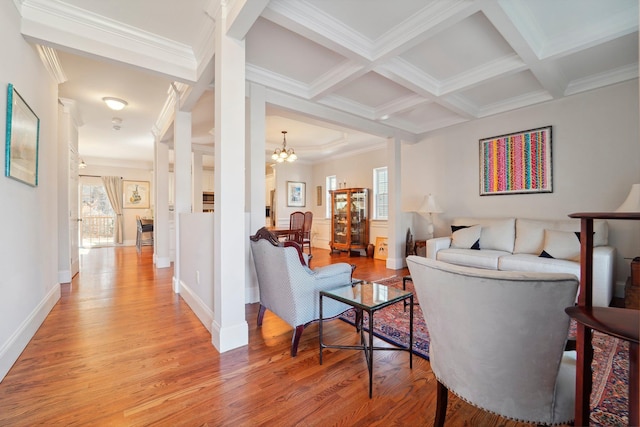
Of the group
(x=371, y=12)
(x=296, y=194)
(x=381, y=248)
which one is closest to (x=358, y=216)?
(x=381, y=248)

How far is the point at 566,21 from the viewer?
97.2 inches

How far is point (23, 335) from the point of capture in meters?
2.12

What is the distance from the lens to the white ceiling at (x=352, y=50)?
2.24m

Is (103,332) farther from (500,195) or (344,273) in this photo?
(500,195)

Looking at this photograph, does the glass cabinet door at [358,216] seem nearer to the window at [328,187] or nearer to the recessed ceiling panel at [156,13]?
the window at [328,187]

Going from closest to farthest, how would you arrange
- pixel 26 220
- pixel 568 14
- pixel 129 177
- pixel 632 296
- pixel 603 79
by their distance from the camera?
pixel 26 220, pixel 568 14, pixel 632 296, pixel 603 79, pixel 129 177

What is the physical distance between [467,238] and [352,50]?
308cm

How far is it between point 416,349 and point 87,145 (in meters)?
8.36

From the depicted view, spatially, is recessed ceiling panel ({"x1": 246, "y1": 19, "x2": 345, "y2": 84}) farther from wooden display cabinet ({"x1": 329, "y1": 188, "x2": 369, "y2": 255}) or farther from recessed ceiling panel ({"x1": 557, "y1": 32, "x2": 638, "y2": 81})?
wooden display cabinet ({"x1": 329, "y1": 188, "x2": 369, "y2": 255})

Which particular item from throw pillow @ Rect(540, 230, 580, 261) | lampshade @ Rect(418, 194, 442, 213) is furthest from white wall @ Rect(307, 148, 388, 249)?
throw pillow @ Rect(540, 230, 580, 261)

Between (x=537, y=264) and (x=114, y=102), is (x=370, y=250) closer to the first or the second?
(x=537, y=264)

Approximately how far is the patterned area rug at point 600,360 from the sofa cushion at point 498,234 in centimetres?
168

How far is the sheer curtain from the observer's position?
27.2 feet

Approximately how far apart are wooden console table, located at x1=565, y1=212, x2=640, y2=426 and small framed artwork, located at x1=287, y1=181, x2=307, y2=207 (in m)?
7.34
